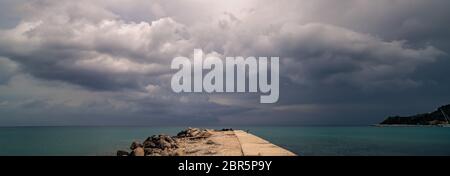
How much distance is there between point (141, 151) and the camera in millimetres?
27672
